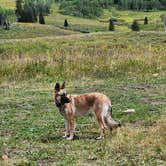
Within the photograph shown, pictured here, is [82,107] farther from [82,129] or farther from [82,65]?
[82,65]

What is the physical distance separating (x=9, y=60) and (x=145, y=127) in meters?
10.5

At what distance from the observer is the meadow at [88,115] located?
30.2 feet

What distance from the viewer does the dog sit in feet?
33.8

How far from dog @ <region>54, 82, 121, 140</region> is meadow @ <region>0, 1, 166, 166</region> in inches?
9.0

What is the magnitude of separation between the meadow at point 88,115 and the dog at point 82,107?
0.23 metres

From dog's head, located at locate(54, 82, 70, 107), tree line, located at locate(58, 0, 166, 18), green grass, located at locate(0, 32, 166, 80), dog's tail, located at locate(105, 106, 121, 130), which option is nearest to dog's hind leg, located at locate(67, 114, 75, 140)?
dog's head, located at locate(54, 82, 70, 107)

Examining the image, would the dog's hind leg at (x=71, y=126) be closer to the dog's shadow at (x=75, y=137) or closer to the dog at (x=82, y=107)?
the dog at (x=82, y=107)

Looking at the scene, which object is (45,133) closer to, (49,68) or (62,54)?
(49,68)

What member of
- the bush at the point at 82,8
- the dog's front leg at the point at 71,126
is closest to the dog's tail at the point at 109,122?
the dog's front leg at the point at 71,126

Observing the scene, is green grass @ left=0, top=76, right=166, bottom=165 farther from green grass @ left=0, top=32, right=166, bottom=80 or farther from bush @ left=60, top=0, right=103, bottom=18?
bush @ left=60, top=0, right=103, bottom=18

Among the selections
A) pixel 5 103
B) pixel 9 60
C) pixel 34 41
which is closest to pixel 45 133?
pixel 5 103

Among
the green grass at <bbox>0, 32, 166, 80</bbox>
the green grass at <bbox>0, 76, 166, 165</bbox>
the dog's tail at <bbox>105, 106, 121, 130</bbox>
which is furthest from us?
the green grass at <bbox>0, 32, 166, 80</bbox>

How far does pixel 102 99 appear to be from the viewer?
33.9 ft

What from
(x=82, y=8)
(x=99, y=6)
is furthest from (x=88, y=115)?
(x=99, y=6)
